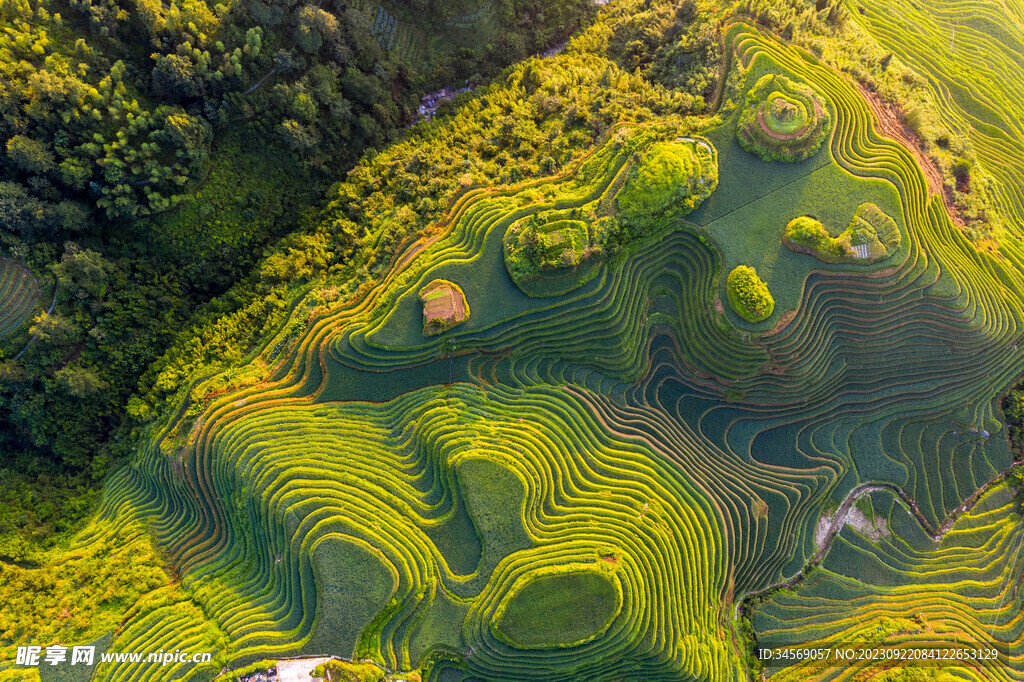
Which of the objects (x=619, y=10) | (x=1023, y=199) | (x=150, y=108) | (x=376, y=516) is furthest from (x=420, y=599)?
(x=1023, y=199)

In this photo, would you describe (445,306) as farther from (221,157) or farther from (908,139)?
(908,139)

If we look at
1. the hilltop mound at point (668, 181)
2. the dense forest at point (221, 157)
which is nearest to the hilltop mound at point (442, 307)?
the dense forest at point (221, 157)

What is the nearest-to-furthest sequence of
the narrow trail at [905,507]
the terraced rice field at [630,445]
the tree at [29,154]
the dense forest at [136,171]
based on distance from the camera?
the tree at [29,154] < the terraced rice field at [630,445] < the dense forest at [136,171] < the narrow trail at [905,507]

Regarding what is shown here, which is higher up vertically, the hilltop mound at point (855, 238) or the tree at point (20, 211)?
the tree at point (20, 211)

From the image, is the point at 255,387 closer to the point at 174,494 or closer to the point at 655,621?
the point at 174,494

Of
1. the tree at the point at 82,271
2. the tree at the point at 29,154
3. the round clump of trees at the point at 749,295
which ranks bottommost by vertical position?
the round clump of trees at the point at 749,295

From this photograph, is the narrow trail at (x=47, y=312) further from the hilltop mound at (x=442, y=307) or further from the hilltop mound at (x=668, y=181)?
the hilltop mound at (x=668, y=181)
